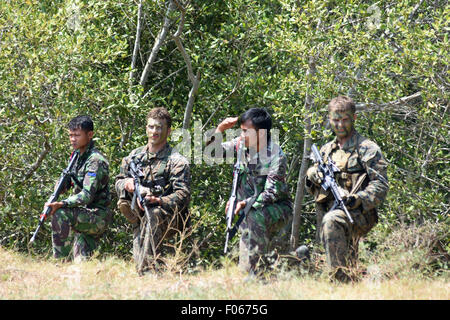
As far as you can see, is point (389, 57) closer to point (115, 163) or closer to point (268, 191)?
point (268, 191)

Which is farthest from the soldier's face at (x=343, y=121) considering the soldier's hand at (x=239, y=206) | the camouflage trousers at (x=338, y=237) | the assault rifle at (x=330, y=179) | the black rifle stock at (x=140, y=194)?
the black rifle stock at (x=140, y=194)

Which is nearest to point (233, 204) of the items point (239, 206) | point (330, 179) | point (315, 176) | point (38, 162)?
point (239, 206)

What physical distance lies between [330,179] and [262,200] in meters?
0.66

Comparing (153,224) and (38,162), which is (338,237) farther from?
(38,162)

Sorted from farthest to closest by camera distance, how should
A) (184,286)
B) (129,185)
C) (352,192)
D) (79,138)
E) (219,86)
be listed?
(219,86), (79,138), (129,185), (352,192), (184,286)

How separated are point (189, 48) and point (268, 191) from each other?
13.8 ft

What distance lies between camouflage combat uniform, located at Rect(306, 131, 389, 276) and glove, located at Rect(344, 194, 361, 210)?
Answer: 1.4 inches

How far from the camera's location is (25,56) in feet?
29.1

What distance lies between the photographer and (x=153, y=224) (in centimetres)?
689

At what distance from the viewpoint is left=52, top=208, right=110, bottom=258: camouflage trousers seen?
7371 millimetres

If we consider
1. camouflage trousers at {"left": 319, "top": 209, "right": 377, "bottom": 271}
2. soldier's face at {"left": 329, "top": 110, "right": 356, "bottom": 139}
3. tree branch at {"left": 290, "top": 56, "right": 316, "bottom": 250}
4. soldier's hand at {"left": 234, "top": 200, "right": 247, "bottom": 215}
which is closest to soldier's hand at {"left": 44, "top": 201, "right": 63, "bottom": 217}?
soldier's hand at {"left": 234, "top": 200, "right": 247, "bottom": 215}

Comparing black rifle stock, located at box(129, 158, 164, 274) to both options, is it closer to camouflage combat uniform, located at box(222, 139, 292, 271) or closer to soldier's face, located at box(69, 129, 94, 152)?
soldier's face, located at box(69, 129, 94, 152)

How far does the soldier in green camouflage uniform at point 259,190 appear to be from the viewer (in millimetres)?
6566

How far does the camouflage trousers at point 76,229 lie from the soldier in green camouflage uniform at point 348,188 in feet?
7.53
